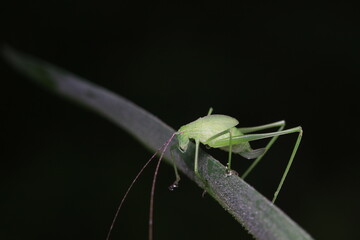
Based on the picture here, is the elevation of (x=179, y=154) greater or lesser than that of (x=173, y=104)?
lesser

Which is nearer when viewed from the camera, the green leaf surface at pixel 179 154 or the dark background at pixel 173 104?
the green leaf surface at pixel 179 154

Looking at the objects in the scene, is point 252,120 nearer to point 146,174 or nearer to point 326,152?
point 326,152

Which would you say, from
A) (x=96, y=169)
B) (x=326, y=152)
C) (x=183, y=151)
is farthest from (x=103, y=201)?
(x=326, y=152)

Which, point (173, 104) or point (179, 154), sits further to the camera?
point (173, 104)

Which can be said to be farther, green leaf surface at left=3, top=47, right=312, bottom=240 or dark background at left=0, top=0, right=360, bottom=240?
dark background at left=0, top=0, right=360, bottom=240
